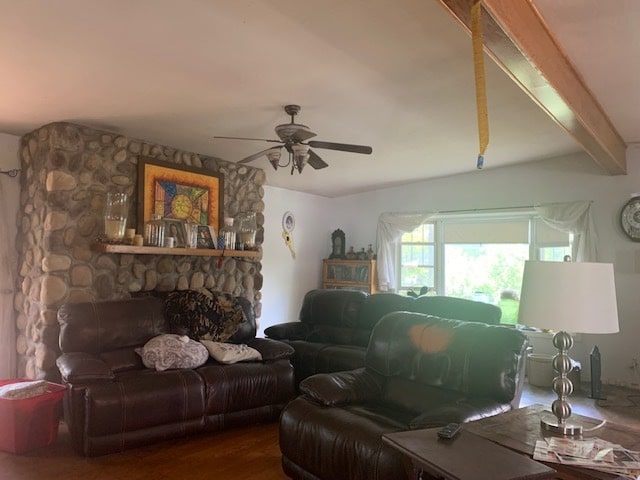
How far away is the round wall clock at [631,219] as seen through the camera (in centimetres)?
520

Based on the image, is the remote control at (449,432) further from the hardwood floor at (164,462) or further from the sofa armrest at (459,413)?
the hardwood floor at (164,462)

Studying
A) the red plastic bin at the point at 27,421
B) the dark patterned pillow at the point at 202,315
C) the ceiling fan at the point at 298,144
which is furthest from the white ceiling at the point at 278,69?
the red plastic bin at the point at 27,421

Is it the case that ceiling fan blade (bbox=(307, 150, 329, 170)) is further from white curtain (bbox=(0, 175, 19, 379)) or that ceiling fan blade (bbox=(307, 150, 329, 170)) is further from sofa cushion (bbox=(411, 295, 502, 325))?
white curtain (bbox=(0, 175, 19, 379))

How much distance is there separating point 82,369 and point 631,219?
550 centimetres

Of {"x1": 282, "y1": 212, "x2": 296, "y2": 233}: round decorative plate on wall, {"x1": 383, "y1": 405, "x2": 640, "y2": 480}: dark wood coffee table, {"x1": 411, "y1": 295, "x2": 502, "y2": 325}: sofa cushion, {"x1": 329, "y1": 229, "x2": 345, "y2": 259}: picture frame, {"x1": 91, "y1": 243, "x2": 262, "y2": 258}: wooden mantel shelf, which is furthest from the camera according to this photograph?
{"x1": 329, "y1": 229, "x2": 345, "y2": 259}: picture frame

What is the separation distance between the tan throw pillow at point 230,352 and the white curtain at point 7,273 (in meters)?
1.70

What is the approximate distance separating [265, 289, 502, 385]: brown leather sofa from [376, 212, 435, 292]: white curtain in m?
1.97

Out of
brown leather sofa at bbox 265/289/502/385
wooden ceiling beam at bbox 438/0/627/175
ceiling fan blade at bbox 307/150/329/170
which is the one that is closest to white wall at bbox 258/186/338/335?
brown leather sofa at bbox 265/289/502/385

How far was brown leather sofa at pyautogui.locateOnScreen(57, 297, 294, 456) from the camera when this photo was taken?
3.14 metres

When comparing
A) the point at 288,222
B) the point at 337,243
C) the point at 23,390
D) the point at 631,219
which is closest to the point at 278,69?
the point at 23,390

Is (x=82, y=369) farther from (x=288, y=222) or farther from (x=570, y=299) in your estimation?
(x=288, y=222)

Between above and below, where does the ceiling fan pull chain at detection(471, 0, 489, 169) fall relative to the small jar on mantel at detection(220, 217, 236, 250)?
above

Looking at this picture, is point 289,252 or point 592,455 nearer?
point 592,455

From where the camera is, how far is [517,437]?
189cm
